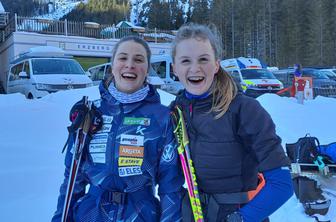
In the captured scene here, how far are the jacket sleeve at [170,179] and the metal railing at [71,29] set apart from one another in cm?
2119

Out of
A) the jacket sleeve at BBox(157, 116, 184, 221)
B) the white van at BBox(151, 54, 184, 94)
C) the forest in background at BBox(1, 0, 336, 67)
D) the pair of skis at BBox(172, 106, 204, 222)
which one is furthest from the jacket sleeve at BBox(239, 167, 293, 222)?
the forest in background at BBox(1, 0, 336, 67)

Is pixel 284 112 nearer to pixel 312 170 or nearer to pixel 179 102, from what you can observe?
pixel 312 170

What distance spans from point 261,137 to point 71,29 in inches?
1023

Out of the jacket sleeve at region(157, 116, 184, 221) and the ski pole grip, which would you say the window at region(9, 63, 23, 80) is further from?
the jacket sleeve at region(157, 116, 184, 221)

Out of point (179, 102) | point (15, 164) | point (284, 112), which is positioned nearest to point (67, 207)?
point (179, 102)

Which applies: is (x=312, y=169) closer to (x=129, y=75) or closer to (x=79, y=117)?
(x=129, y=75)

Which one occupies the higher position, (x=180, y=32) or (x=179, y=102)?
(x=180, y=32)

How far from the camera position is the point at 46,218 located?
4.21m

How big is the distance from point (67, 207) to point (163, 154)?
Answer: 56 cm

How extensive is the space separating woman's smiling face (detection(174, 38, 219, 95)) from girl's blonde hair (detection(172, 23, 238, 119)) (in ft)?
0.09

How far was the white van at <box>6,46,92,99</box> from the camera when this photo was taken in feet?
39.3

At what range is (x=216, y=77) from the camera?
6.94 ft

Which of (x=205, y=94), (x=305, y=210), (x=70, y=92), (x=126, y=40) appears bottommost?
(x=305, y=210)

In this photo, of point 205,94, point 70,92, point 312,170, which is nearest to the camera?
point 205,94
